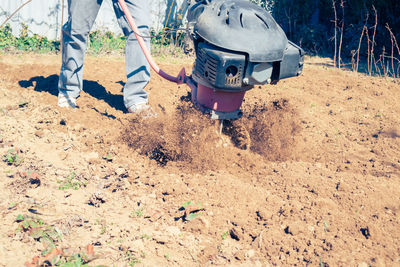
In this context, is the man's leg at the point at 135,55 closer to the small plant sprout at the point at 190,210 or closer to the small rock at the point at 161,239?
the small plant sprout at the point at 190,210

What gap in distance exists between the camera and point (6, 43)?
18.1ft

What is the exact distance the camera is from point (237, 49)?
7.60 feet

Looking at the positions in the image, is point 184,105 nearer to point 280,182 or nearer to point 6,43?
point 280,182

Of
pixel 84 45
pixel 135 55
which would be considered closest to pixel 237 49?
pixel 135 55

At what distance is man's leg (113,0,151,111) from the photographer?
11.3ft

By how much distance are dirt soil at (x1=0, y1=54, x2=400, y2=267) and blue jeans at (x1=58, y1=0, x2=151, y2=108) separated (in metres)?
0.23

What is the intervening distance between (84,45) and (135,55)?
488 millimetres

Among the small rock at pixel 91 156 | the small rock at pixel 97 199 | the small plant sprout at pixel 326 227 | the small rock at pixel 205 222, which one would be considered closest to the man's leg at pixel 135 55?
the small rock at pixel 91 156

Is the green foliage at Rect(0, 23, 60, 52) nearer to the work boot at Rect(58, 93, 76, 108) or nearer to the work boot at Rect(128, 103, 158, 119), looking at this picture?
the work boot at Rect(58, 93, 76, 108)

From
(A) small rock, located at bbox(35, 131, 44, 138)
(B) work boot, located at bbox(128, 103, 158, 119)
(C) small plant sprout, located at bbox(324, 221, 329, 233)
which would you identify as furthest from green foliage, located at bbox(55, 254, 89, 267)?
(B) work boot, located at bbox(128, 103, 158, 119)

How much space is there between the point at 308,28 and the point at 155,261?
5639 millimetres

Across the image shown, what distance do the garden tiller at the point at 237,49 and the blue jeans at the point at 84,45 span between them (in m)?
0.97

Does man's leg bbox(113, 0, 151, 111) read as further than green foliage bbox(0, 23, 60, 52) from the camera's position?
No

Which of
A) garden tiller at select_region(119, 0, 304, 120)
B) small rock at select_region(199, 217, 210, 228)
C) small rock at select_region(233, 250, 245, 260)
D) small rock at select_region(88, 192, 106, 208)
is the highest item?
garden tiller at select_region(119, 0, 304, 120)
